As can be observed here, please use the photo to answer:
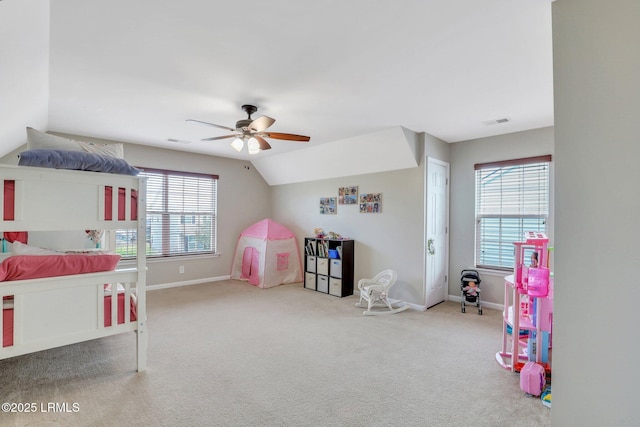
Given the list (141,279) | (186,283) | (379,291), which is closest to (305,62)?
(141,279)

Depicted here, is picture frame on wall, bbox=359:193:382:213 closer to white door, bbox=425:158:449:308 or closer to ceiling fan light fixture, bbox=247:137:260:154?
white door, bbox=425:158:449:308

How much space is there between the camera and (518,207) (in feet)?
13.5

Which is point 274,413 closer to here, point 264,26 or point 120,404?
point 120,404

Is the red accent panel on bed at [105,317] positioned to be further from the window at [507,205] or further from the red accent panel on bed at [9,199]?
the window at [507,205]

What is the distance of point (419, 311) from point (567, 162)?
3.04m

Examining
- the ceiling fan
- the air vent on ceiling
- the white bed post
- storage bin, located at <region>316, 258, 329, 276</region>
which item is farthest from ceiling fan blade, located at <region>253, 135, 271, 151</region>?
the air vent on ceiling

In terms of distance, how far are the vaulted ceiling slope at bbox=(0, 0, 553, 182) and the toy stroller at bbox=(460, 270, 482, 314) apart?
6.76 feet

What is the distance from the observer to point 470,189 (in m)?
4.53

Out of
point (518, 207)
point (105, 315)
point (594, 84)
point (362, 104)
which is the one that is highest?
point (362, 104)

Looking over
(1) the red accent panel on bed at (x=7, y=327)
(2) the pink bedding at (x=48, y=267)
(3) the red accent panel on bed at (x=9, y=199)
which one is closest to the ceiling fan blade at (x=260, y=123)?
(2) the pink bedding at (x=48, y=267)

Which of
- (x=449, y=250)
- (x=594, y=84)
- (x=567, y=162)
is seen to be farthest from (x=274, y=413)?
(x=449, y=250)

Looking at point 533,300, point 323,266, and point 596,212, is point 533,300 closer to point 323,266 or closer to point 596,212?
point 596,212

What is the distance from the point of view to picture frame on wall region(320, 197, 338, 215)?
18.1 feet

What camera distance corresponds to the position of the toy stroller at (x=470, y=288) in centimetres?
416
